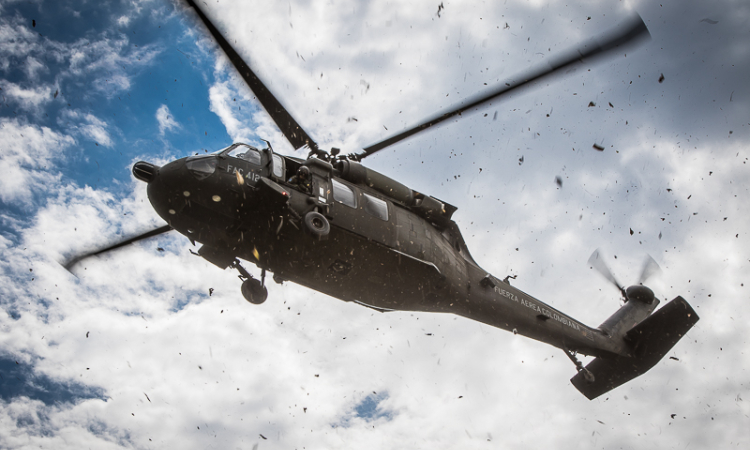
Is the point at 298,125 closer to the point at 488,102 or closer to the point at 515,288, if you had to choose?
the point at 488,102

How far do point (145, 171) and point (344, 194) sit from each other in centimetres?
327

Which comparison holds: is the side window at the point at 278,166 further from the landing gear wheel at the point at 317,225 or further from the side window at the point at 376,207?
the side window at the point at 376,207

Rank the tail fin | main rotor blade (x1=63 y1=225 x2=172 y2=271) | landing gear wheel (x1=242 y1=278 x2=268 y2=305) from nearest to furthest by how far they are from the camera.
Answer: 1. main rotor blade (x1=63 y1=225 x2=172 y2=271)
2. landing gear wheel (x1=242 y1=278 x2=268 y2=305)
3. the tail fin

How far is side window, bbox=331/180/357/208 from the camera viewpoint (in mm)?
8359

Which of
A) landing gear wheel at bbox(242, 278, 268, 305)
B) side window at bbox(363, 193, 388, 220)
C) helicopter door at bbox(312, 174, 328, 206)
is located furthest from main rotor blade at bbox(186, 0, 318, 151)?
landing gear wheel at bbox(242, 278, 268, 305)

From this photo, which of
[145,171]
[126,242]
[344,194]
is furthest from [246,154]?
[126,242]

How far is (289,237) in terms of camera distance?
25.6ft

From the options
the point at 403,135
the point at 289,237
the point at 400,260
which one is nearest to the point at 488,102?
the point at 403,135

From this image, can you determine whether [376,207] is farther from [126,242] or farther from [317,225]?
[126,242]

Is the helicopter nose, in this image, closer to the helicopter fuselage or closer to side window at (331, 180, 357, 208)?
the helicopter fuselage

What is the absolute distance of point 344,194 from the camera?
848 cm

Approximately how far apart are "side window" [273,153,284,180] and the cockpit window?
284 mm

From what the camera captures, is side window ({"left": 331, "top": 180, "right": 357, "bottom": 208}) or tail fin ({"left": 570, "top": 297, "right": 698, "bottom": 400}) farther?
tail fin ({"left": 570, "top": 297, "right": 698, "bottom": 400})

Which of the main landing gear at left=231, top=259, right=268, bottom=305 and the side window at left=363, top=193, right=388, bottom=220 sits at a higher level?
the side window at left=363, top=193, right=388, bottom=220
